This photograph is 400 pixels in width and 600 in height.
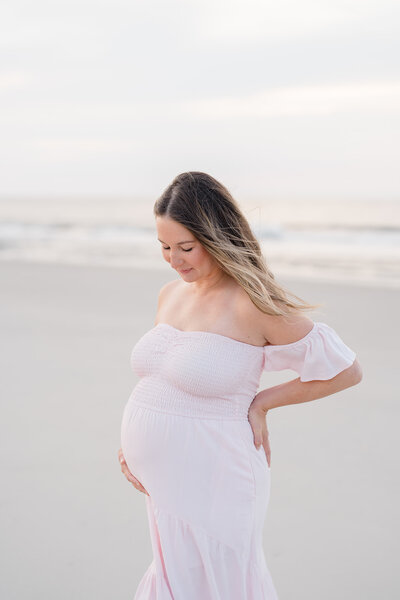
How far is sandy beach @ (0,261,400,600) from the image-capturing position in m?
3.24

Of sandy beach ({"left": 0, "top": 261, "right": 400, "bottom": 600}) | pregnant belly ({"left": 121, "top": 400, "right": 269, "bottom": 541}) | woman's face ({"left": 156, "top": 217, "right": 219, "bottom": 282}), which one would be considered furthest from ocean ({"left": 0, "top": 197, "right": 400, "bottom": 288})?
pregnant belly ({"left": 121, "top": 400, "right": 269, "bottom": 541})

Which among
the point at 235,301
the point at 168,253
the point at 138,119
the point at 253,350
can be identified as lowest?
the point at 253,350

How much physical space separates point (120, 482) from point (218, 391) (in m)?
2.33

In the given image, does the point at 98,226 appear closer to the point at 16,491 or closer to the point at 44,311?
the point at 44,311

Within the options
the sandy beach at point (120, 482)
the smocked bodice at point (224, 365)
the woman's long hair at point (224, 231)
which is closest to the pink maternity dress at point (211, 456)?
the smocked bodice at point (224, 365)

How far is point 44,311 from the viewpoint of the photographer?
9.45 meters

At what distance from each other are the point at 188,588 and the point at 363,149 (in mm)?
25256

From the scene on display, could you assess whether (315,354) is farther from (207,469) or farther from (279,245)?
(279,245)

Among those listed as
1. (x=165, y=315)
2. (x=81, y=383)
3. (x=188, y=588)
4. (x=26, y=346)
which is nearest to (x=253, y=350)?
(x=165, y=315)

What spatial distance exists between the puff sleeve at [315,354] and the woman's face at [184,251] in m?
0.34

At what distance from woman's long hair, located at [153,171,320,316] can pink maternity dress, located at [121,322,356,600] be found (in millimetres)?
171

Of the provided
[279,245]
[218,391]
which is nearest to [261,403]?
[218,391]

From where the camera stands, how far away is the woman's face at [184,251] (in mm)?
2186

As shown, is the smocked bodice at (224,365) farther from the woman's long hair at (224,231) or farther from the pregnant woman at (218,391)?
the woman's long hair at (224,231)
